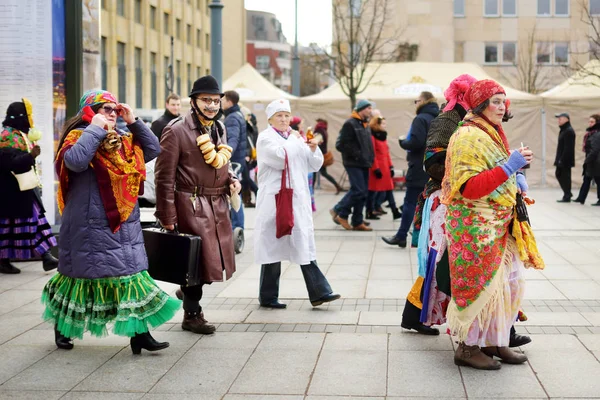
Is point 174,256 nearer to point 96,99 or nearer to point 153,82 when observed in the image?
point 96,99

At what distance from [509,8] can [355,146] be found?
4481 cm

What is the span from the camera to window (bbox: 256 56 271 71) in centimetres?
11188

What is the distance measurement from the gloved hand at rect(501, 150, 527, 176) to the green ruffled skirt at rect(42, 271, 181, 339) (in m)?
2.31

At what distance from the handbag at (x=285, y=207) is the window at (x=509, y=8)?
5011 centimetres

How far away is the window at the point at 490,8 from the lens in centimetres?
5453

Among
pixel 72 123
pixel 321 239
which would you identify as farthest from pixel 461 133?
pixel 321 239

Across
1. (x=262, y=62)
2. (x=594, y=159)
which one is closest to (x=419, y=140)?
(x=594, y=159)

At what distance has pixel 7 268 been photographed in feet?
31.0

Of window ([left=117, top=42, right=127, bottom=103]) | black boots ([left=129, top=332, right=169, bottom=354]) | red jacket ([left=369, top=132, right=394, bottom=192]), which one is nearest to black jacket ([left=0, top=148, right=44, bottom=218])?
black boots ([left=129, top=332, right=169, bottom=354])

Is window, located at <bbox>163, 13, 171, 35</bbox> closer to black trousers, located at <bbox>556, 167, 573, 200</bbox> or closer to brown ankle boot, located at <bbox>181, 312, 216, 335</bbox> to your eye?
black trousers, located at <bbox>556, 167, 573, 200</bbox>

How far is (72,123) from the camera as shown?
5863 mm

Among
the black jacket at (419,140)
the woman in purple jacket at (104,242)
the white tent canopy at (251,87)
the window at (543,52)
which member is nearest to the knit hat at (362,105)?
the black jacket at (419,140)

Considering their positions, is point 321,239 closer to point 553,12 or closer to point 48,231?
point 48,231

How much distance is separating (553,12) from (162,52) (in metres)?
23.7
